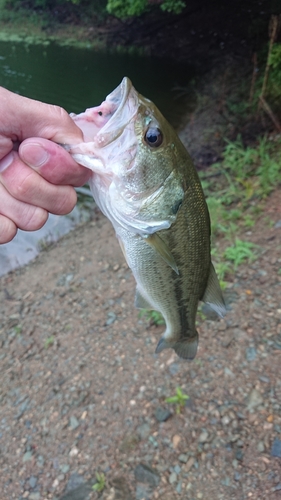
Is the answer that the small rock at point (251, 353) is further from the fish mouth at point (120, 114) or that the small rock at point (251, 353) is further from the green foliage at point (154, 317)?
the fish mouth at point (120, 114)

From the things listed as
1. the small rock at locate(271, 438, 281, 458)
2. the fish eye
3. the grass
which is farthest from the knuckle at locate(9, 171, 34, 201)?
the grass

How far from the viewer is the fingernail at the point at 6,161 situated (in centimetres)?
172

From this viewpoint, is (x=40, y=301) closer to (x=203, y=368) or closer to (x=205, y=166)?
(x=203, y=368)

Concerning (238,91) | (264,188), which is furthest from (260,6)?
(264,188)

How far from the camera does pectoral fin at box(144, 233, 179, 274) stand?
5.70 ft

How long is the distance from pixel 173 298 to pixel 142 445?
5.30ft

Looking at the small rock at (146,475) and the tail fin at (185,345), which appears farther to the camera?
the small rock at (146,475)

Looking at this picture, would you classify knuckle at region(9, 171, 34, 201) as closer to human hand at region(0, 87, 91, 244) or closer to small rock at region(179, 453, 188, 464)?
human hand at region(0, 87, 91, 244)

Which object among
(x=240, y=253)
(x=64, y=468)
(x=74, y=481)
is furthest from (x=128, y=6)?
(x=74, y=481)

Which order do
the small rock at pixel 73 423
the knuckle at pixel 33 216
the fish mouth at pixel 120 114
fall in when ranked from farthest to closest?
the small rock at pixel 73 423, the knuckle at pixel 33 216, the fish mouth at pixel 120 114

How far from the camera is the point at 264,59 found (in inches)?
402

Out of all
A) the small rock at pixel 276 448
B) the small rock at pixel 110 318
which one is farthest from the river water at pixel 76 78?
the small rock at pixel 276 448

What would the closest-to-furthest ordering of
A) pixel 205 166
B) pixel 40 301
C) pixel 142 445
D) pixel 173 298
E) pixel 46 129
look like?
pixel 46 129
pixel 173 298
pixel 142 445
pixel 40 301
pixel 205 166

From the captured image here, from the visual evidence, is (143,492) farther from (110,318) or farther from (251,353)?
(110,318)
